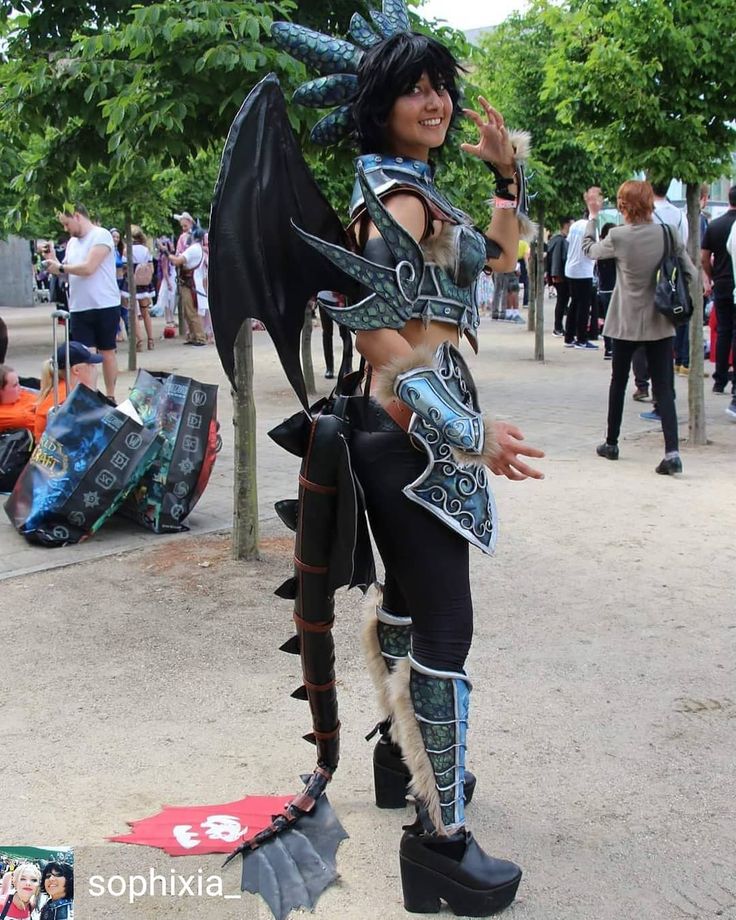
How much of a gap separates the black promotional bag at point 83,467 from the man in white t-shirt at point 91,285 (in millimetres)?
3492

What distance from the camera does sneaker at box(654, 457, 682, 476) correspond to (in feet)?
23.2

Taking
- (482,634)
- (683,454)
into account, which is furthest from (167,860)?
(683,454)

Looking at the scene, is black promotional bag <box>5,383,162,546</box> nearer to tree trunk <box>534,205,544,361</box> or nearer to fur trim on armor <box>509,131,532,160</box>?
fur trim on armor <box>509,131,532,160</box>

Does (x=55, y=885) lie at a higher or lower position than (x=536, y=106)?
lower

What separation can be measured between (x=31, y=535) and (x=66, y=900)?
350cm

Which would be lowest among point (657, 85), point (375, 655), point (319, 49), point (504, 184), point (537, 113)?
point (375, 655)

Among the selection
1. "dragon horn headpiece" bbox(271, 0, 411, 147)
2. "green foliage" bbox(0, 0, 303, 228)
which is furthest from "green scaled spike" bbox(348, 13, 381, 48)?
"green foliage" bbox(0, 0, 303, 228)

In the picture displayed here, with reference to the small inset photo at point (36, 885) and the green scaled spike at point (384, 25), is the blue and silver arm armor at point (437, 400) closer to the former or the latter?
the green scaled spike at point (384, 25)

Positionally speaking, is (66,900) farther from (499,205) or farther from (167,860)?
(499,205)

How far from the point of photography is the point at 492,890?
101 inches

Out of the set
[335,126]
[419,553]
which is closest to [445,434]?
[419,553]

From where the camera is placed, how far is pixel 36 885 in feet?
7.82

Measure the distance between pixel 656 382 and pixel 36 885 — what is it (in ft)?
18.8

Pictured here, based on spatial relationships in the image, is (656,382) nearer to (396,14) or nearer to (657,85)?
(657,85)
